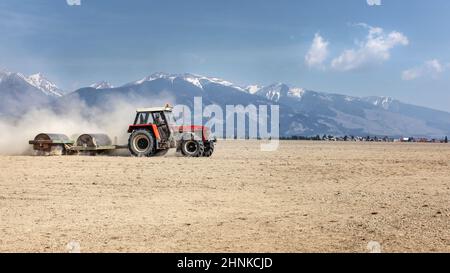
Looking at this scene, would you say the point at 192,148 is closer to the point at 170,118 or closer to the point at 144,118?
the point at 170,118

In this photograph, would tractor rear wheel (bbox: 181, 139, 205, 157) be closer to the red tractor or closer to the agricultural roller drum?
the red tractor

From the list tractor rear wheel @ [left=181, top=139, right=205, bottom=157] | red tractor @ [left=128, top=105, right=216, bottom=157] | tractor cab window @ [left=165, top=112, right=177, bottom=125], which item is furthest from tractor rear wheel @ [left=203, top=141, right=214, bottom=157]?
tractor cab window @ [left=165, top=112, right=177, bottom=125]

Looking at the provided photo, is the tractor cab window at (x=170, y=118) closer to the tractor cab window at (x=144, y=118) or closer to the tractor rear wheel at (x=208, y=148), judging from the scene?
the tractor cab window at (x=144, y=118)

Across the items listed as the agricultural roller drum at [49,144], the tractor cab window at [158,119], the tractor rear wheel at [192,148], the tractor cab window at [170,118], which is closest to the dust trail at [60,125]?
the agricultural roller drum at [49,144]

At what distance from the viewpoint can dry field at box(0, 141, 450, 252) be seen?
7988 millimetres

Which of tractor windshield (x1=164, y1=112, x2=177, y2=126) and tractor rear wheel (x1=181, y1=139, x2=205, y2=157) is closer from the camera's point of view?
tractor rear wheel (x1=181, y1=139, x2=205, y2=157)

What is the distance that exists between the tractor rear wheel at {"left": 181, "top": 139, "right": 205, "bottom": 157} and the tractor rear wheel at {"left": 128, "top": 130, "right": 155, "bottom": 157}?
5.29 feet

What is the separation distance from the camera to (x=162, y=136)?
2619 centimetres

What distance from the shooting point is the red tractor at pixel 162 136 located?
25891 mm

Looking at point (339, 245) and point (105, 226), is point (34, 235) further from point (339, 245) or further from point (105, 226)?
point (339, 245)

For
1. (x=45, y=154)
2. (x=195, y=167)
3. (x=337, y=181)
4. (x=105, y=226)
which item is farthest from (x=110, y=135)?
(x=105, y=226)
